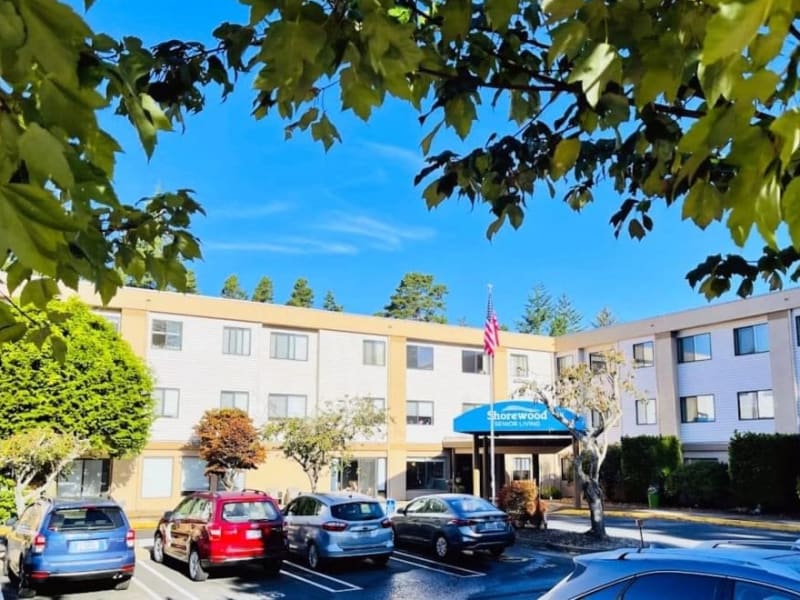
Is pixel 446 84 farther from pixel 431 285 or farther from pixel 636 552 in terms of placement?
pixel 431 285

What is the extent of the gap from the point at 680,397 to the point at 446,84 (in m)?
38.3

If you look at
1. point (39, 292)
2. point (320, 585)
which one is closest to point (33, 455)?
point (320, 585)

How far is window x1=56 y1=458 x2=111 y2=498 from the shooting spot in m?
Result: 32.4

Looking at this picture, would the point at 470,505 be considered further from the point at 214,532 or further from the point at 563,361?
the point at 563,361

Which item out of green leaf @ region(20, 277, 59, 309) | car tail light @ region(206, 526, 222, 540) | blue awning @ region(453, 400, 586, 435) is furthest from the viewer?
blue awning @ region(453, 400, 586, 435)

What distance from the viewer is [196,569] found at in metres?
15.7

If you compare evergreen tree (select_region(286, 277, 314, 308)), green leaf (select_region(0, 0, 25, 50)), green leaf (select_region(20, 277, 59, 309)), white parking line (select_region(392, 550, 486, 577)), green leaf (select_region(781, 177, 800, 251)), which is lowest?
white parking line (select_region(392, 550, 486, 577))

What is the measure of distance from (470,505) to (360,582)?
422cm

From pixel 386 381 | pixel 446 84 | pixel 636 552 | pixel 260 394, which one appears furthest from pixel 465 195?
pixel 386 381

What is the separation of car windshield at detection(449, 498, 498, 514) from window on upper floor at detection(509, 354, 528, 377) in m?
27.2

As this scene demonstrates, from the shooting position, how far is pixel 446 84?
12.6 ft

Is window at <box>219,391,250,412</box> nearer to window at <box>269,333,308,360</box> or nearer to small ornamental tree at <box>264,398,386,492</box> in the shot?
window at <box>269,333,308,360</box>

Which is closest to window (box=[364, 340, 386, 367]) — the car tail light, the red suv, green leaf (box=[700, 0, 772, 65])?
the red suv

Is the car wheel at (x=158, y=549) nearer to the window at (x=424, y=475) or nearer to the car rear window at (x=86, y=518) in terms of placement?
the car rear window at (x=86, y=518)
